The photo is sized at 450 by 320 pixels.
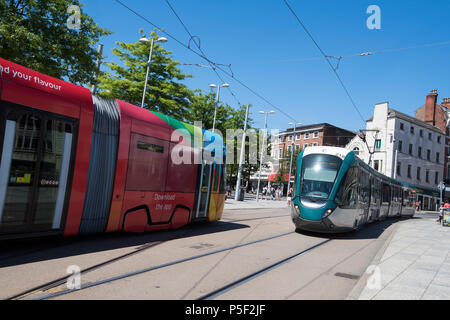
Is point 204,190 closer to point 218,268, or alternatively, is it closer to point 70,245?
point 70,245

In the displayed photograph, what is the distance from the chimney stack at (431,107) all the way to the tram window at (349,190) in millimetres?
54155

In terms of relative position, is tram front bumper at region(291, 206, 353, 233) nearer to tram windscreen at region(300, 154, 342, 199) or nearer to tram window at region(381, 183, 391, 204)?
tram windscreen at region(300, 154, 342, 199)

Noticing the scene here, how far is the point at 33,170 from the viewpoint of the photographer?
583 centimetres

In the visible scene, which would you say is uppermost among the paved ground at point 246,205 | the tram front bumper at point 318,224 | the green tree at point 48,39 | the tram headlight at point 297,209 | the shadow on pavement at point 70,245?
the green tree at point 48,39

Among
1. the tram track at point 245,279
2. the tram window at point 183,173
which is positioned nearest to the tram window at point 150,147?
the tram window at point 183,173

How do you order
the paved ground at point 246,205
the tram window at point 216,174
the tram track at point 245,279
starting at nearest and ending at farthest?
the tram track at point 245,279 → the tram window at point 216,174 → the paved ground at point 246,205

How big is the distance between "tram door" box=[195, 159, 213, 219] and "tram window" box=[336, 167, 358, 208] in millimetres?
4141

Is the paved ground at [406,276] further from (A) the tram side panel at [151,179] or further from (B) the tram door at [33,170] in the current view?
(B) the tram door at [33,170]

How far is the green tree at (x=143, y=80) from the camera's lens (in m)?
21.8

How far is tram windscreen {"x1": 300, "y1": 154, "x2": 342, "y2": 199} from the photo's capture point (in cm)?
1087

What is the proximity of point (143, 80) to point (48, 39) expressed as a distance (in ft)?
36.7

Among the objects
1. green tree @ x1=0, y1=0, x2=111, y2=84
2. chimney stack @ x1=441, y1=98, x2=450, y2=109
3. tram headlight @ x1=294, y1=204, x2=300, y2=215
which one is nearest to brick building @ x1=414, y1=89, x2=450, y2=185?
chimney stack @ x1=441, y1=98, x2=450, y2=109

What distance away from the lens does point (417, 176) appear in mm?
53094

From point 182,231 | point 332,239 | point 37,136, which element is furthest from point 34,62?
point 332,239
